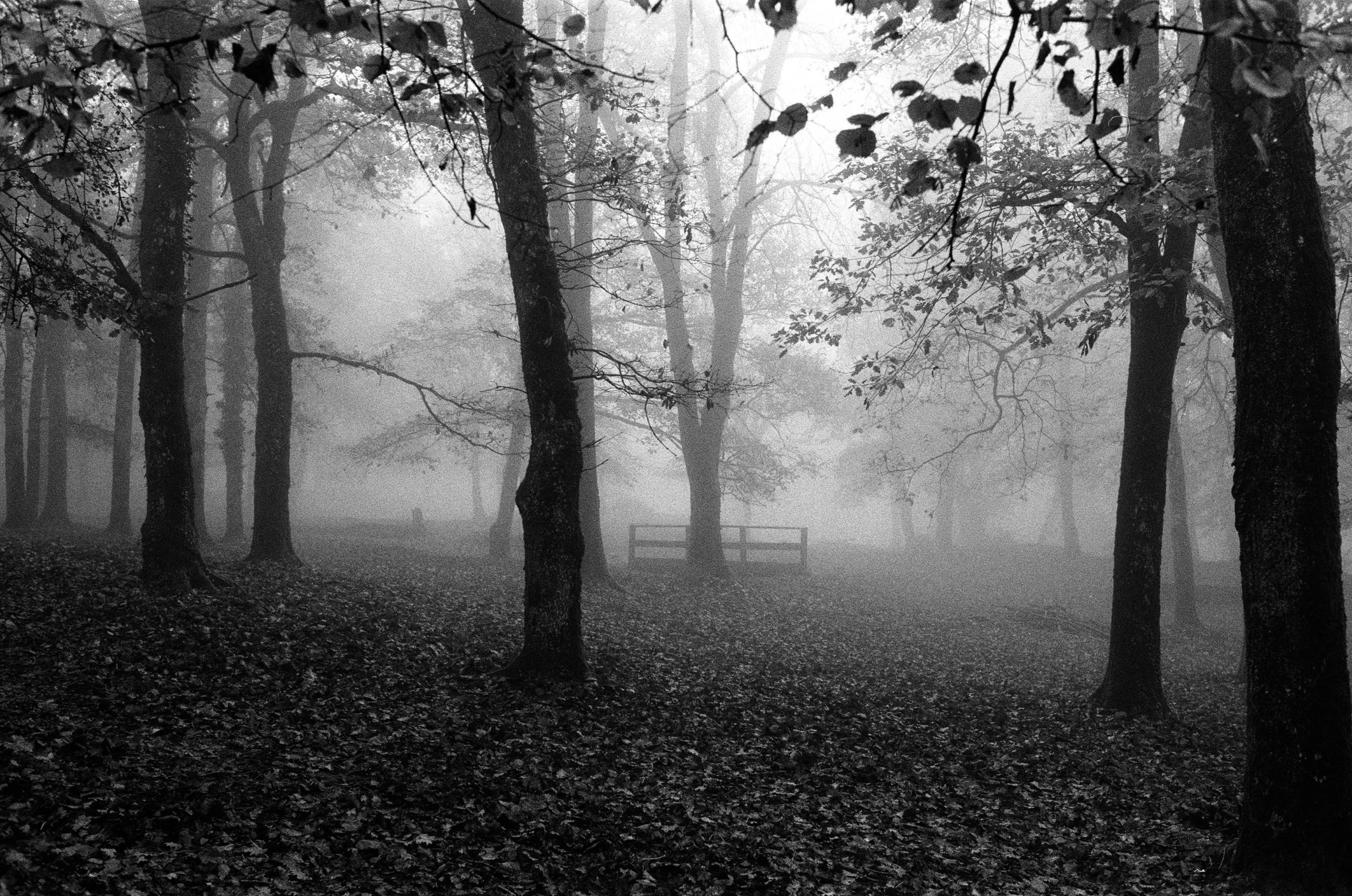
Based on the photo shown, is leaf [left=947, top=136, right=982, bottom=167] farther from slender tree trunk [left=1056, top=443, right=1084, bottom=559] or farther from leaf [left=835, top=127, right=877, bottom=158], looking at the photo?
slender tree trunk [left=1056, top=443, right=1084, bottom=559]

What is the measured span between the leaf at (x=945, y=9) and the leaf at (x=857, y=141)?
444mm

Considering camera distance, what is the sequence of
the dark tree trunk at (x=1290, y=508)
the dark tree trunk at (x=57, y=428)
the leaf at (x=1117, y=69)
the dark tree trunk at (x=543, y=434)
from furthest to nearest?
the dark tree trunk at (x=57, y=428) < the dark tree trunk at (x=543, y=434) < the dark tree trunk at (x=1290, y=508) < the leaf at (x=1117, y=69)

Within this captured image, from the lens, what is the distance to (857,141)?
3.12m

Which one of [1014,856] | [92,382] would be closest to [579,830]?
[1014,856]

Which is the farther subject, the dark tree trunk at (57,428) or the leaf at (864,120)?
the dark tree trunk at (57,428)

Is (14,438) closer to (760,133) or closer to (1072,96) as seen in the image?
(760,133)

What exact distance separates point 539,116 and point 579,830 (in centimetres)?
765

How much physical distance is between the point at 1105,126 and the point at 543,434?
5578mm

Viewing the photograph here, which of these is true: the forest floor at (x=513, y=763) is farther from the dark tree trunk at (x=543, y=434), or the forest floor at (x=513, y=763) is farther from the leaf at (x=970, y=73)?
the leaf at (x=970, y=73)

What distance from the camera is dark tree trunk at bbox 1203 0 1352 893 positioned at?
16.0 feet

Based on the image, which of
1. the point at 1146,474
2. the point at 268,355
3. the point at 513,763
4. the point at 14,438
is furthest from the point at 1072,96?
the point at 14,438

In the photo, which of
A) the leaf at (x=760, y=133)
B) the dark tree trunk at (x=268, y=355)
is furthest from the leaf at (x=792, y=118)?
the dark tree trunk at (x=268, y=355)

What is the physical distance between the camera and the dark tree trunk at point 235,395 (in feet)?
67.8

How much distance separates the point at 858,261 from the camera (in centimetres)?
941
